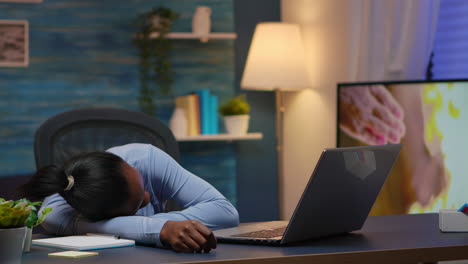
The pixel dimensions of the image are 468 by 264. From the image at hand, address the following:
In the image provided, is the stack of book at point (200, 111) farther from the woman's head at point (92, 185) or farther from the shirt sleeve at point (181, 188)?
the woman's head at point (92, 185)

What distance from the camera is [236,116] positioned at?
4430 millimetres

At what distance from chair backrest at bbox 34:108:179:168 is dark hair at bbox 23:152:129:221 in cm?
72

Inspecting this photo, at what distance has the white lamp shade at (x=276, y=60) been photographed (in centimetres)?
424

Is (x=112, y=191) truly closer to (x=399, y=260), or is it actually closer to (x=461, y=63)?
(x=399, y=260)

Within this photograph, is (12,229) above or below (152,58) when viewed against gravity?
below

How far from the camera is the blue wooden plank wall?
13.9ft

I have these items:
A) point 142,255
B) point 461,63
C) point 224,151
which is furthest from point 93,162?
point 224,151

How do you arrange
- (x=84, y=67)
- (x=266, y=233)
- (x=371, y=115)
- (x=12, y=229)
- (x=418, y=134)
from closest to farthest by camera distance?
(x=12, y=229), (x=266, y=233), (x=418, y=134), (x=371, y=115), (x=84, y=67)

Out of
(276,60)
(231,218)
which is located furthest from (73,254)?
(276,60)

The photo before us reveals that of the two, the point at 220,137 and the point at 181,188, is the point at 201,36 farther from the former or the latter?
the point at 181,188

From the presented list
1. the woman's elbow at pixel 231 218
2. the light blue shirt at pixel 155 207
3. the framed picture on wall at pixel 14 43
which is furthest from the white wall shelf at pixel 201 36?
the woman's elbow at pixel 231 218

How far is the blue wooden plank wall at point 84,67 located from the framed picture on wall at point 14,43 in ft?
0.12

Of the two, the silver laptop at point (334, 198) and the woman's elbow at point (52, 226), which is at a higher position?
the silver laptop at point (334, 198)

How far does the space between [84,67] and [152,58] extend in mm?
405
